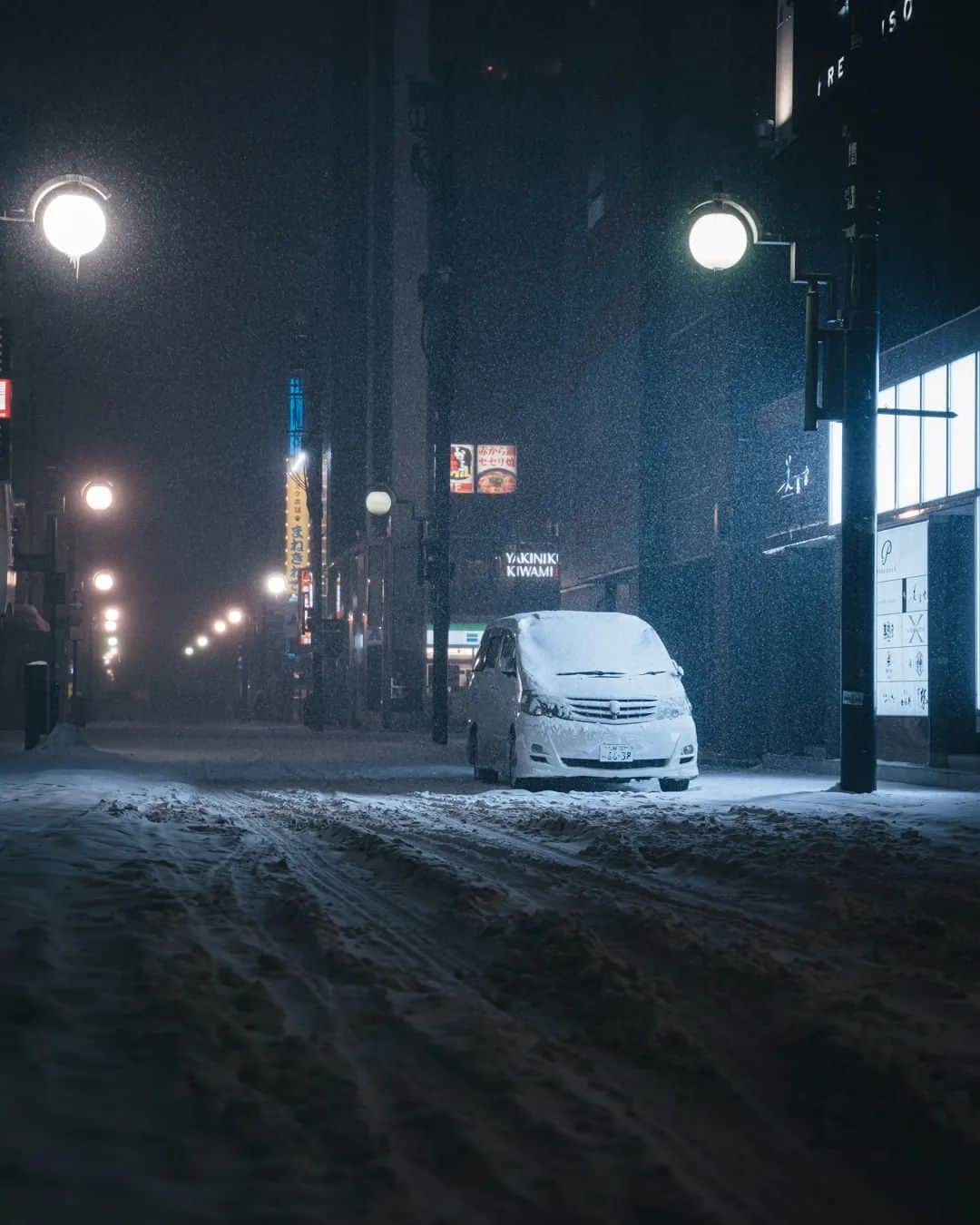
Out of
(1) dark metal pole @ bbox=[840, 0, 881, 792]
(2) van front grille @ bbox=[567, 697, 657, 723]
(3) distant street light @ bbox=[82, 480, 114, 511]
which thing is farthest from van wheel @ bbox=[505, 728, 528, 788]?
(3) distant street light @ bbox=[82, 480, 114, 511]

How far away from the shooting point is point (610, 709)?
53.2 feet

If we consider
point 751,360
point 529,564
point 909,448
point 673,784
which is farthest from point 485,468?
point 673,784

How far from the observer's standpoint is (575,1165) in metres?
3.36

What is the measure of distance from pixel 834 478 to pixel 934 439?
12.5 ft

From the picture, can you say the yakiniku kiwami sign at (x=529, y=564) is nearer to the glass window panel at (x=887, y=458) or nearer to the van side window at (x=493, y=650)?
the glass window panel at (x=887, y=458)

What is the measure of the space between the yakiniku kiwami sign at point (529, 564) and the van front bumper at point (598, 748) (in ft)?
136

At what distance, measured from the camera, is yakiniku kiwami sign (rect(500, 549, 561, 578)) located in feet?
189

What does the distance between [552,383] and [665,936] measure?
5676 centimetres

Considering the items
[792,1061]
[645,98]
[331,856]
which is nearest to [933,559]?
[331,856]

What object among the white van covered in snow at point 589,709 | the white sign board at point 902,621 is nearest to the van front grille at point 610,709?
the white van covered in snow at point 589,709

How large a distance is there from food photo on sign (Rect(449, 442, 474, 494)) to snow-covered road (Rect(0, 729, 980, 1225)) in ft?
168

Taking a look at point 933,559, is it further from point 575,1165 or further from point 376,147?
point 376,147

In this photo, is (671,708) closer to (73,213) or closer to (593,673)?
(593,673)

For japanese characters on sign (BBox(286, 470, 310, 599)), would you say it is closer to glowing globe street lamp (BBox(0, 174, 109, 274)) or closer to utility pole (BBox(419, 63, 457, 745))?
utility pole (BBox(419, 63, 457, 745))
